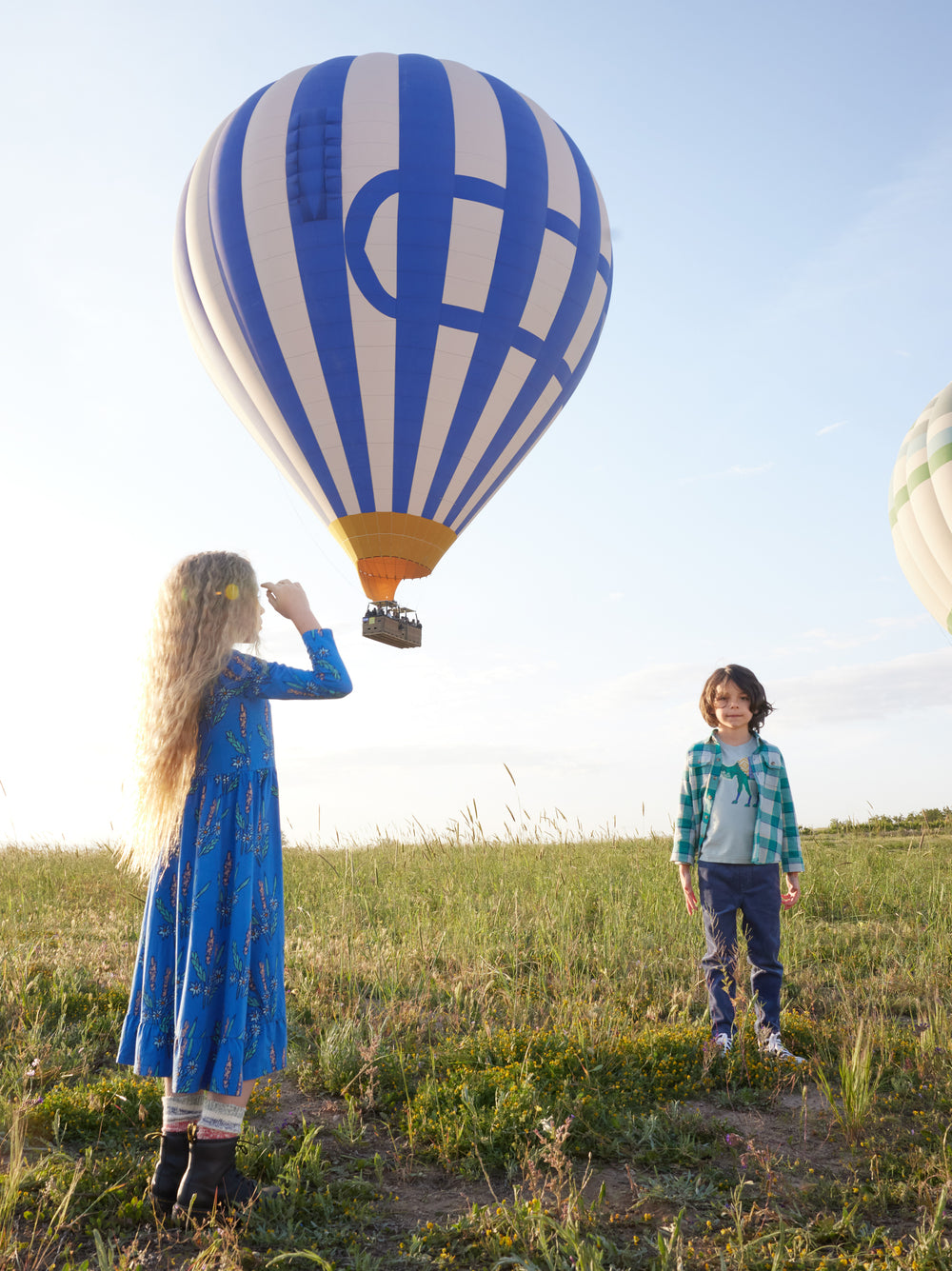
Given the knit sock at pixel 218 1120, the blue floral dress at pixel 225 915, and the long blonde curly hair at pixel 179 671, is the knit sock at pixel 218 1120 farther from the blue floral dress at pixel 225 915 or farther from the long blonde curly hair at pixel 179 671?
the long blonde curly hair at pixel 179 671

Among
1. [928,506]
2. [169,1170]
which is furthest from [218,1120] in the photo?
[928,506]

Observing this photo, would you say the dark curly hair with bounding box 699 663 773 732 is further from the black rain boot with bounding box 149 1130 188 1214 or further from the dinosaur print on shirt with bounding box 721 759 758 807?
the black rain boot with bounding box 149 1130 188 1214

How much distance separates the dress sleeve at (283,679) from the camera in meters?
3.29

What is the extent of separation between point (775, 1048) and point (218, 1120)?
8.94 ft

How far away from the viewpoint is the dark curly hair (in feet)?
16.1

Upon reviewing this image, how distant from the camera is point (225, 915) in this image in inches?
125

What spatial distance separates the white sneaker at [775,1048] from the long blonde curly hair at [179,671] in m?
3.06

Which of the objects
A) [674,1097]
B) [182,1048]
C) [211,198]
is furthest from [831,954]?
[211,198]

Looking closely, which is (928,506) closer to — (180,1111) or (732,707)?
(732,707)

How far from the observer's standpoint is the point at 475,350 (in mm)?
13656

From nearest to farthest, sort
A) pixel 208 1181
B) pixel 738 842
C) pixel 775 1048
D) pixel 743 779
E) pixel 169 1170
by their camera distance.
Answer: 1. pixel 208 1181
2. pixel 169 1170
3. pixel 775 1048
4. pixel 738 842
5. pixel 743 779

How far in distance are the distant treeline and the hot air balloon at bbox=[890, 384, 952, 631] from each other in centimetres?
454

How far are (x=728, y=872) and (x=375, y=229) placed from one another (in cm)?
1144

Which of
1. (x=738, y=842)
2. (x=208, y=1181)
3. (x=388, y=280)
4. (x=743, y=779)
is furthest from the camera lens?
(x=388, y=280)
